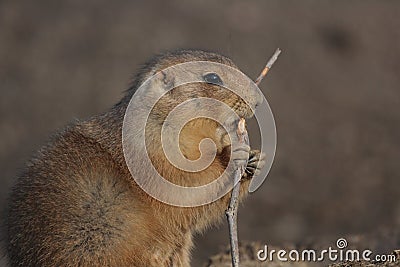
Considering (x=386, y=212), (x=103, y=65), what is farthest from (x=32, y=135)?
(x=386, y=212)

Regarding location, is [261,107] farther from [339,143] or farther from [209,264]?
[339,143]

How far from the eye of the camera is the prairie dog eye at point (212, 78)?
598 centimetres

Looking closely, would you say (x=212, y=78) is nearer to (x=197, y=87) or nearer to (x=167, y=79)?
(x=197, y=87)

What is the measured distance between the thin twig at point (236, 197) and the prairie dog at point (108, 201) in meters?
0.09

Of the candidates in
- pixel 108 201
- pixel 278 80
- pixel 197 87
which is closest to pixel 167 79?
pixel 197 87

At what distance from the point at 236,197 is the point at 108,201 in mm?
772

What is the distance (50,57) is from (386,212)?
6991 millimetres

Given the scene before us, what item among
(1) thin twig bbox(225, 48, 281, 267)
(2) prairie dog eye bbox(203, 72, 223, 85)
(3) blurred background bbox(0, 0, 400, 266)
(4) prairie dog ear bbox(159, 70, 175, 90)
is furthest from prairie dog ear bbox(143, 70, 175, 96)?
(3) blurred background bbox(0, 0, 400, 266)

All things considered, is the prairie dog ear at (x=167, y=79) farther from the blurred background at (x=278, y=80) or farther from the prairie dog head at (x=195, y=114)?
the blurred background at (x=278, y=80)

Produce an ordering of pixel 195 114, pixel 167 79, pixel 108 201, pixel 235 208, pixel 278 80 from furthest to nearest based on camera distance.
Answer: pixel 278 80, pixel 167 79, pixel 195 114, pixel 108 201, pixel 235 208

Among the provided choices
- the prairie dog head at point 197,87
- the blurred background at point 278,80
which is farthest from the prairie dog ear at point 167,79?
the blurred background at point 278,80

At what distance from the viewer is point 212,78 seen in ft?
19.7

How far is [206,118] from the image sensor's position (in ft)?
19.4

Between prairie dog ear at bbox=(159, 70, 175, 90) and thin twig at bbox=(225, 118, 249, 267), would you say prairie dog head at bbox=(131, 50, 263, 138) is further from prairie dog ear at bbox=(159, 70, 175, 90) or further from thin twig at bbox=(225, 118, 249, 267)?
thin twig at bbox=(225, 118, 249, 267)
